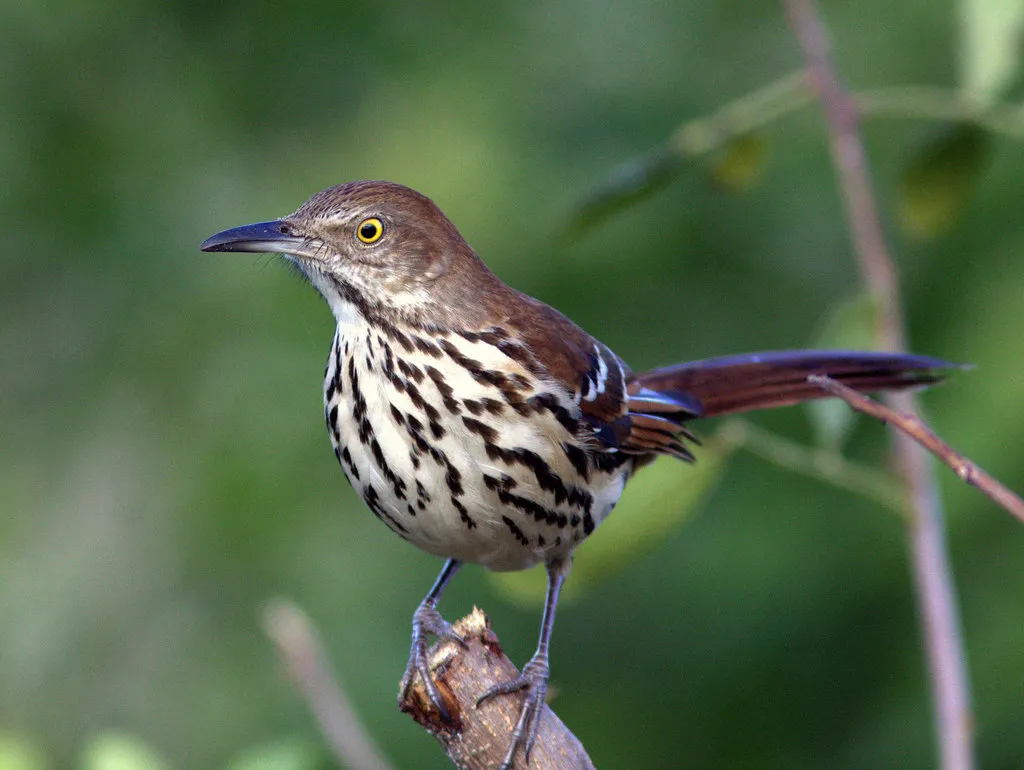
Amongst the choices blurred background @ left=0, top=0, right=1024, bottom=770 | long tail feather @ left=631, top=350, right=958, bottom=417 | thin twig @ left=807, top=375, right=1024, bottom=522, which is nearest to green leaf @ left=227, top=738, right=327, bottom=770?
thin twig @ left=807, top=375, right=1024, bottom=522

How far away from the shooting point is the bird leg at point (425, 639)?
2488 mm

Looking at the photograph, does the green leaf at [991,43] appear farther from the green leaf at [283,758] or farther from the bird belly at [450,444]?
the green leaf at [283,758]

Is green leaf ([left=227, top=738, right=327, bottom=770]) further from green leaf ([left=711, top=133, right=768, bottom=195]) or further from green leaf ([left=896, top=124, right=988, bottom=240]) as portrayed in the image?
green leaf ([left=896, top=124, right=988, bottom=240])

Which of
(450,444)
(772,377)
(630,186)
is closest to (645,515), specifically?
(450,444)

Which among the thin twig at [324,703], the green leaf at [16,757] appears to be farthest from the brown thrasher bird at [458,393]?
the green leaf at [16,757]

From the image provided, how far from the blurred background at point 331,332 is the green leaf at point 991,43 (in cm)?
161

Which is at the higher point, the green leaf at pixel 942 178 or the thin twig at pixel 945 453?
the green leaf at pixel 942 178

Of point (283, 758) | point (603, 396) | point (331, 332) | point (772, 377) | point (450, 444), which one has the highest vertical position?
point (331, 332)

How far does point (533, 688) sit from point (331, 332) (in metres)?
2.39

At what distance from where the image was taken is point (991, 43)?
9.72 feet

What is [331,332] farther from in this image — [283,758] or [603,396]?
[283,758]

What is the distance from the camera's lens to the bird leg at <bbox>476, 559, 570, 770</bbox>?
2.39m

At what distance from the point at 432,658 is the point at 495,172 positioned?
2957 mm

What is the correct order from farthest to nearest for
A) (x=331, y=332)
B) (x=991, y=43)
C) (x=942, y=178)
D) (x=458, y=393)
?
(x=331, y=332)
(x=942, y=178)
(x=458, y=393)
(x=991, y=43)
